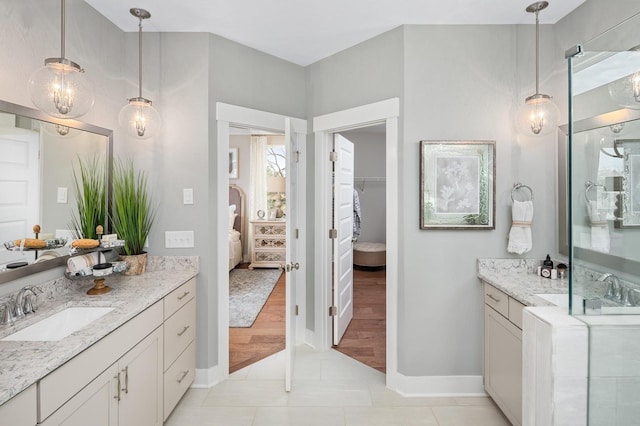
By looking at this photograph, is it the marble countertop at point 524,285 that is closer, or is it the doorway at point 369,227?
the marble countertop at point 524,285

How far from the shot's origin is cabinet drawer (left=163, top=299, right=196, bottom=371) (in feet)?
6.57

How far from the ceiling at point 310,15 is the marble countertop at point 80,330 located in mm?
1839

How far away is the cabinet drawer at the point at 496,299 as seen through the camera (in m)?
2.01

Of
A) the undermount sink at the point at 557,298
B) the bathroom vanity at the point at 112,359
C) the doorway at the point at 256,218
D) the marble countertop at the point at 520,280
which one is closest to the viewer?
the bathroom vanity at the point at 112,359

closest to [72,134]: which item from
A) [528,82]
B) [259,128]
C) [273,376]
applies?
[259,128]

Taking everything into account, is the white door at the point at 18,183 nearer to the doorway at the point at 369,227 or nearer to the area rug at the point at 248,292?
the area rug at the point at 248,292

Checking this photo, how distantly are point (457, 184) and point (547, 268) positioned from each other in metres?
0.81

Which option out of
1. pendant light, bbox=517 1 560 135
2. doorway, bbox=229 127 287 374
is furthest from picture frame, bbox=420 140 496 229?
doorway, bbox=229 127 287 374

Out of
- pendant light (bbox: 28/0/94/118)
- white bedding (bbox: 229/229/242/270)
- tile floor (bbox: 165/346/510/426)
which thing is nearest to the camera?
pendant light (bbox: 28/0/94/118)

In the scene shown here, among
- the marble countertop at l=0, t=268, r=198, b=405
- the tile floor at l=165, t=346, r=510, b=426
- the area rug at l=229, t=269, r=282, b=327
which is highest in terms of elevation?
the marble countertop at l=0, t=268, r=198, b=405

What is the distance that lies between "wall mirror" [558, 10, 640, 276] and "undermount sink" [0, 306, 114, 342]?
219 cm

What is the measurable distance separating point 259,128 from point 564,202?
7.87ft

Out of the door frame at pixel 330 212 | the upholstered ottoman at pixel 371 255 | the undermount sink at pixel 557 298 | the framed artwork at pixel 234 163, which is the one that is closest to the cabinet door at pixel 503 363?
the undermount sink at pixel 557 298

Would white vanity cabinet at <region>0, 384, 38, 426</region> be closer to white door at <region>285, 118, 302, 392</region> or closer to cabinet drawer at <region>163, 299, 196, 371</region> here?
cabinet drawer at <region>163, 299, 196, 371</region>
